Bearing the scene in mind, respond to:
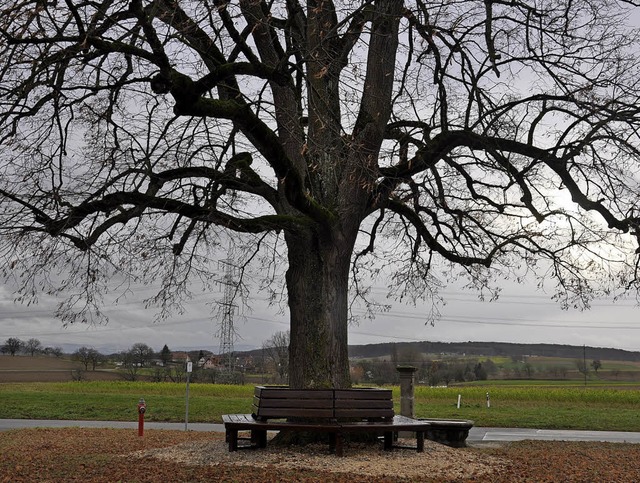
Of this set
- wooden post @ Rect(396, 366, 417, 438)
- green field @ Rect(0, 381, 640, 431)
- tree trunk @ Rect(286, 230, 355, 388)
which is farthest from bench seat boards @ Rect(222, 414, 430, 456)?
green field @ Rect(0, 381, 640, 431)

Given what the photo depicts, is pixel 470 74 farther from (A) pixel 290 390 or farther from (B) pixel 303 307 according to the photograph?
(A) pixel 290 390

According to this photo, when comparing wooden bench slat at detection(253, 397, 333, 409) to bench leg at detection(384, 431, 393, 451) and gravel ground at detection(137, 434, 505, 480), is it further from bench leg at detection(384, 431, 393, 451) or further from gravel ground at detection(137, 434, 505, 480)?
bench leg at detection(384, 431, 393, 451)

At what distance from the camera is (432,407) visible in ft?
101

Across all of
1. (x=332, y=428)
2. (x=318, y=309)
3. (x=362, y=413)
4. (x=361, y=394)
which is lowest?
(x=332, y=428)

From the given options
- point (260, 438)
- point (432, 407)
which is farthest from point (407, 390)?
point (432, 407)

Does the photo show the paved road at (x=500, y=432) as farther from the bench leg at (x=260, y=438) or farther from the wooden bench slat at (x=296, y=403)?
the wooden bench slat at (x=296, y=403)

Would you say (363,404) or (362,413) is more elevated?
(363,404)

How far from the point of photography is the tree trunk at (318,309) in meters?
11.6

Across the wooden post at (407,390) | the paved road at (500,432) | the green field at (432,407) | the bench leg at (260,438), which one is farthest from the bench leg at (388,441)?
the green field at (432,407)

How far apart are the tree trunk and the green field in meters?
14.2

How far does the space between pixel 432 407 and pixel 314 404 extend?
2106 centimetres

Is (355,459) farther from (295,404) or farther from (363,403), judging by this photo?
(295,404)

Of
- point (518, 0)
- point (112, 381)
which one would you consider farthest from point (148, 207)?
point (112, 381)

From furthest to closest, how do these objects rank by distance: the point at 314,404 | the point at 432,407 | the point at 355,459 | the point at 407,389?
the point at 432,407 → the point at 407,389 → the point at 314,404 → the point at 355,459
